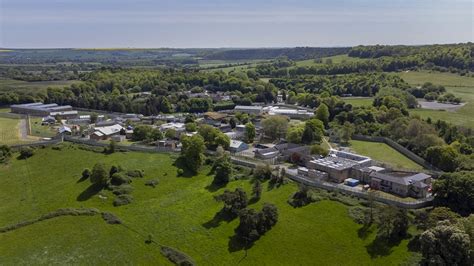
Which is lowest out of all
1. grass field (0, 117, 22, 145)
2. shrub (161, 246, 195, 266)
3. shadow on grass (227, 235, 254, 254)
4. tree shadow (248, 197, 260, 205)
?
shrub (161, 246, 195, 266)

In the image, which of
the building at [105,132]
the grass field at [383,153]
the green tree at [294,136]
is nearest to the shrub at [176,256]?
the green tree at [294,136]

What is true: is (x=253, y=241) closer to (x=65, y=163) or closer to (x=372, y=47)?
(x=65, y=163)

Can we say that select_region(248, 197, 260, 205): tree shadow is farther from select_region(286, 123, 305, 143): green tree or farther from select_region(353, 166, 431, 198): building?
select_region(286, 123, 305, 143): green tree

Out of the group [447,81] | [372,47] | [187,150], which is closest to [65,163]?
[187,150]

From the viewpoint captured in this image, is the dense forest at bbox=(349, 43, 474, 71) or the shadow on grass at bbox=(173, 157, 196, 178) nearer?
the shadow on grass at bbox=(173, 157, 196, 178)

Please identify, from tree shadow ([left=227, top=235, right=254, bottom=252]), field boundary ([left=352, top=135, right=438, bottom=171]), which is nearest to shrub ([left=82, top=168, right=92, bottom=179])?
tree shadow ([left=227, top=235, right=254, bottom=252])

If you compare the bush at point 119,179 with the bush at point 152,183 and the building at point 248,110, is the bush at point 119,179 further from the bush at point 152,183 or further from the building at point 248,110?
the building at point 248,110
